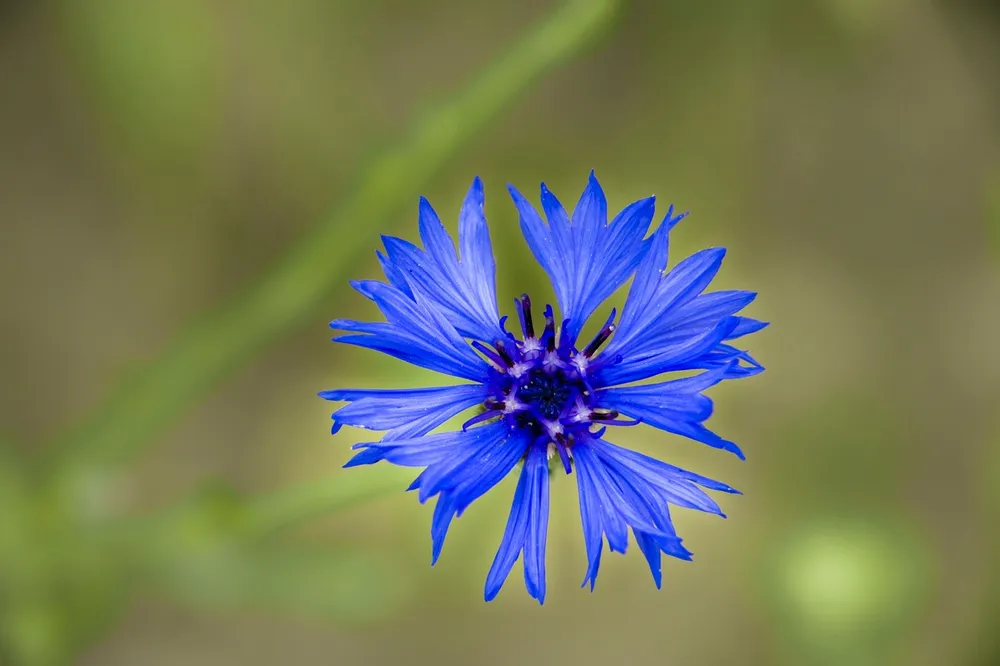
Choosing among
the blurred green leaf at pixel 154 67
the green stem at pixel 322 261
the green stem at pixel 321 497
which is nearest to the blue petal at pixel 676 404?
the green stem at pixel 321 497

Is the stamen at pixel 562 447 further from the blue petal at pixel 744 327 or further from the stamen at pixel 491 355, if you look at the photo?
the blue petal at pixel 744 327

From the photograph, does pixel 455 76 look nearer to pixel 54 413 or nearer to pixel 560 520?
pixel 560 520

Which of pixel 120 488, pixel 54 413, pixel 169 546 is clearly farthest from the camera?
pixel 54 413

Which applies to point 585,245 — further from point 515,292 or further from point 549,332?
point 515,292

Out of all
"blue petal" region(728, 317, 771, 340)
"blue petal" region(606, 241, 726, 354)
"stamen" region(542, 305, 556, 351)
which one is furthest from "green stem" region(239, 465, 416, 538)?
"blue petal" region(728, 317, 771, 340)

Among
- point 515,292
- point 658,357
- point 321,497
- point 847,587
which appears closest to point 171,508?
point 321,497

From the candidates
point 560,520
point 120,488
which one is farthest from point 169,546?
point 560,520

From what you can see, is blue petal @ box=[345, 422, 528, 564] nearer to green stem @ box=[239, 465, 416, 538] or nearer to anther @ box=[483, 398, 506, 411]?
anther @ box=[483, 398, 506, 411]
